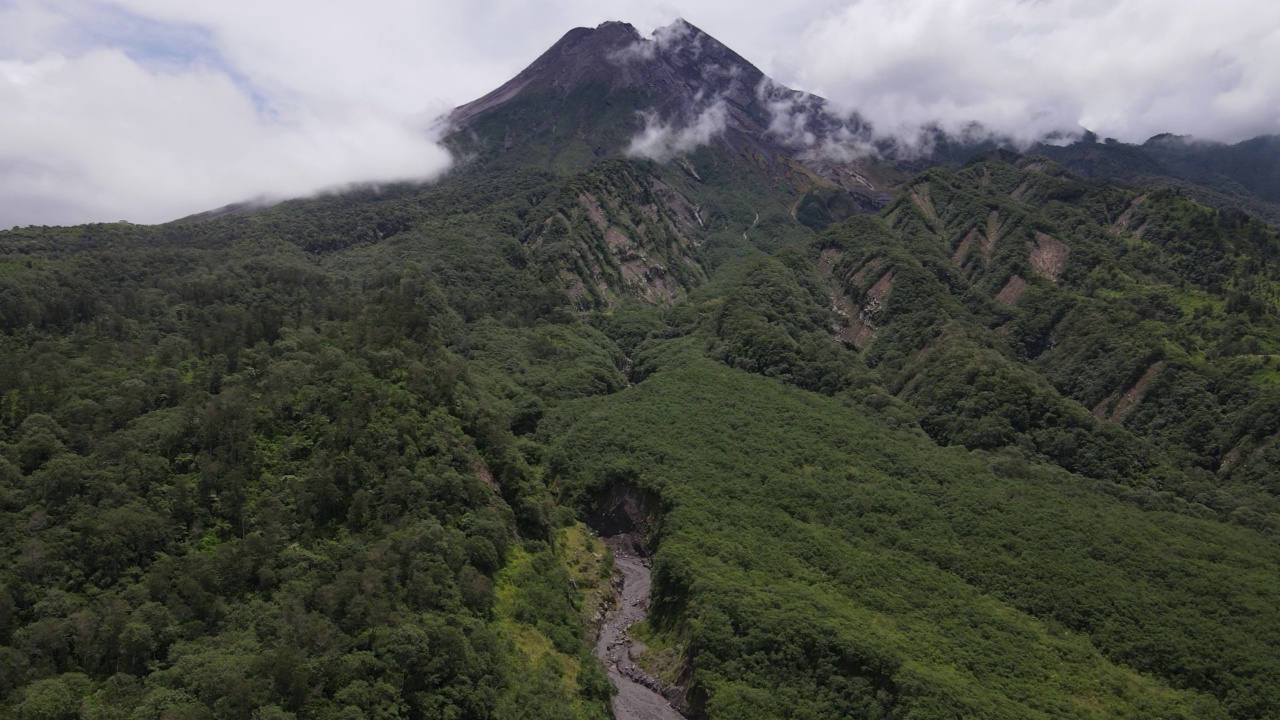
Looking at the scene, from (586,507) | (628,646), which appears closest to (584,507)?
(586,507)

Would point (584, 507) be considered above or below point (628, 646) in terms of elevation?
above

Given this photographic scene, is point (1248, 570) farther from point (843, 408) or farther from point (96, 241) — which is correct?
point (96, 241)

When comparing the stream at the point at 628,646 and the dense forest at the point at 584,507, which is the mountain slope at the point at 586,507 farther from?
the stream at the point at 628,646

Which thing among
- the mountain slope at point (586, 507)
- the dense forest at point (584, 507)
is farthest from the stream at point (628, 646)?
the dense forest at point (584, 507)

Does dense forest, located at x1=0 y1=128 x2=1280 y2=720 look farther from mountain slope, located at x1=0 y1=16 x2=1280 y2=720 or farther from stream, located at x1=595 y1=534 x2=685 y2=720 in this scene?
stream, located at x1=595 y1=534 x2=685 y2=720

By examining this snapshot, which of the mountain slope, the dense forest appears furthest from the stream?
the dense forest

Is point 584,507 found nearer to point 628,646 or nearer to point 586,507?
point 586,507
